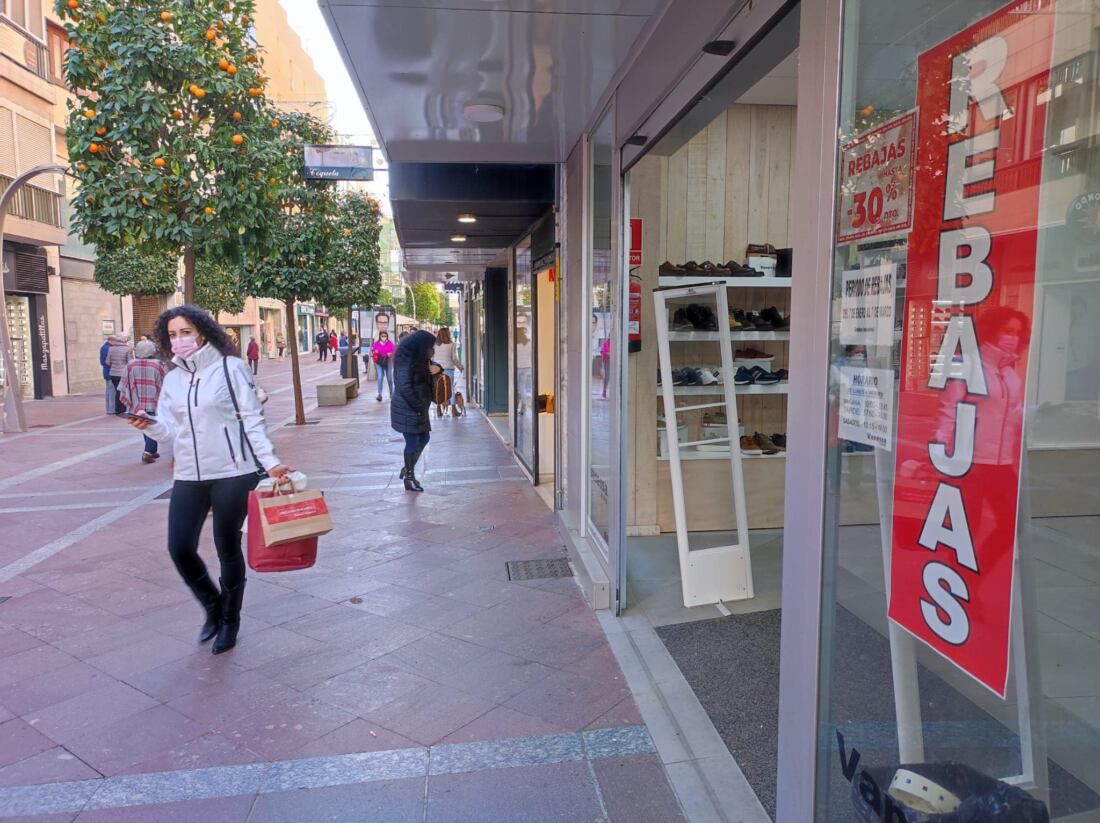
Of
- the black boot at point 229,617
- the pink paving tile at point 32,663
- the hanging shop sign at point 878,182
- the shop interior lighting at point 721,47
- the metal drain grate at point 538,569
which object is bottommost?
the pink paving tile at point 32,663

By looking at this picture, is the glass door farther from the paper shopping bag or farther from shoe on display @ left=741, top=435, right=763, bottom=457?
the paper shopping bag

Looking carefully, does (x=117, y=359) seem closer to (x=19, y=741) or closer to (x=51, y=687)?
(x=51, y=687)

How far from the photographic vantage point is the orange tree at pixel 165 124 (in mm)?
6449

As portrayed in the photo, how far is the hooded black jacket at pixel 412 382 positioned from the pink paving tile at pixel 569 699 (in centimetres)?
445

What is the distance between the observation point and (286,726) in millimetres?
3176


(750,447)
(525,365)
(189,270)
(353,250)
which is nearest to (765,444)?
(750,447)

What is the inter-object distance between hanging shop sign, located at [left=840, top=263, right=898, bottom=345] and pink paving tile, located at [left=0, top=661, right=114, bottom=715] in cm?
383

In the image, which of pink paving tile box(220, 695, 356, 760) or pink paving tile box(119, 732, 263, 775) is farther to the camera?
pink paving tile box(220, 695, 356, 760)

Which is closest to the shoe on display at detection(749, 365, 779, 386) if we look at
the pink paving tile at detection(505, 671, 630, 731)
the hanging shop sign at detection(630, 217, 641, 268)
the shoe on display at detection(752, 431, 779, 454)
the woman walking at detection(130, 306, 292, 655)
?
the shoe on display at detection(752, 431, 779, 454)

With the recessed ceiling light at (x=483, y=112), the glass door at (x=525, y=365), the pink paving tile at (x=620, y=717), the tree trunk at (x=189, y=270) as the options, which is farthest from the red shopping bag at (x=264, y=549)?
the tree trunk at (x=189, y=270)

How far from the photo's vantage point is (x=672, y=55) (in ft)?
10.3

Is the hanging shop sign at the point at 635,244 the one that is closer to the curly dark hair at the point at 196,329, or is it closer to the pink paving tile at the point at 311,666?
the curly dark hair at the point at 196,329

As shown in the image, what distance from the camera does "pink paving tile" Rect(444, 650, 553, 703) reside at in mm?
3455

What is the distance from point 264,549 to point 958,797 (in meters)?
3.01
